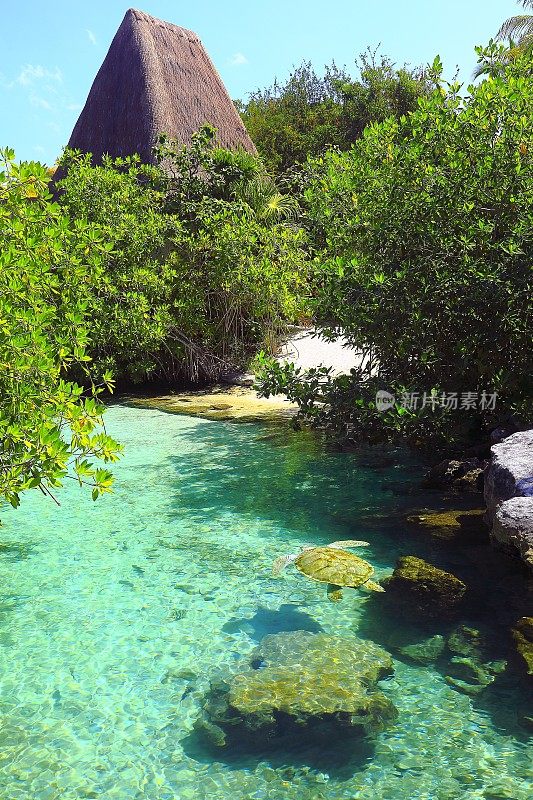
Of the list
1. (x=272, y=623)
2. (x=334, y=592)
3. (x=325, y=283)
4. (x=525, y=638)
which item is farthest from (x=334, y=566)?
(x=325, y=283)

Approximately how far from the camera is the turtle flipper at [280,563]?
5.97 m

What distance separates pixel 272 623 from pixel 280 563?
40.3 inches

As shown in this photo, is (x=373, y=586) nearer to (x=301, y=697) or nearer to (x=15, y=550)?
(x=301, y=697)

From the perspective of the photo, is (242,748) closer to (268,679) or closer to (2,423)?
(268,679)

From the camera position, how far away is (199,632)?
5027 mm

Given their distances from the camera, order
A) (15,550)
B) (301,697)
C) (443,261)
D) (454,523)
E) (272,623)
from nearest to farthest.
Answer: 1. (301,697)
2. (272,623)
3. (15,550)
4. (454,523)
5. (443,261)

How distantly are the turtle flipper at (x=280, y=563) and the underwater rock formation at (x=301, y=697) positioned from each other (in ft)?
4.27

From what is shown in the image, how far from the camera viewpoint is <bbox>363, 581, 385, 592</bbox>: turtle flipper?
18.1ft

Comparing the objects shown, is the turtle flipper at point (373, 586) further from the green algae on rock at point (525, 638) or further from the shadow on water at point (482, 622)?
the green algae on rock at point (525, 638)

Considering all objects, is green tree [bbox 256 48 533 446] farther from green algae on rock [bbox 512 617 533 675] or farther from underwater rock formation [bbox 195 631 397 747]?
underwater rock formation [bbox 195 631 397 747]

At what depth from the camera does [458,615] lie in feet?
16.6

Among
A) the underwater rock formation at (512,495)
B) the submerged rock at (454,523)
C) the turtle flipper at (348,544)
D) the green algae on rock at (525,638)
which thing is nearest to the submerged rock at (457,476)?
the submerged rock at (454,523)

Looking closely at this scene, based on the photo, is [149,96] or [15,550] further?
[149,96]

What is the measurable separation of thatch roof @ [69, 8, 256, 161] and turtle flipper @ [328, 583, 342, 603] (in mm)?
13853
